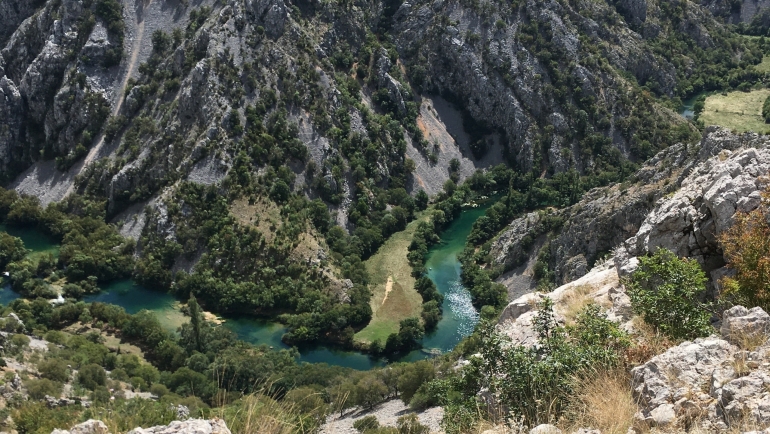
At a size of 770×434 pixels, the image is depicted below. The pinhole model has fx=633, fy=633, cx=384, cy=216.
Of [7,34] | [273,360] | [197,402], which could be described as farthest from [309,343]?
[7,34]

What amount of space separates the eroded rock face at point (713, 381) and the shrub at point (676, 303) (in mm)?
1789

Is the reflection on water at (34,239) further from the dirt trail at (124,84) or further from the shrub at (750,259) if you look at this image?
the shrub at (750,259)

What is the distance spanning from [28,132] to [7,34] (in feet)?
89.3

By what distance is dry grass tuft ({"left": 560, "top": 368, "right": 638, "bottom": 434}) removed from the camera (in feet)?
62.5

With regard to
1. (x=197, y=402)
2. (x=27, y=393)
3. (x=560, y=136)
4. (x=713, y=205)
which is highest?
(x=713, y=205)

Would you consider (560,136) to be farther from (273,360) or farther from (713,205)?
(713,205)

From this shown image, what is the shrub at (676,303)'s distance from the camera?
890 inches

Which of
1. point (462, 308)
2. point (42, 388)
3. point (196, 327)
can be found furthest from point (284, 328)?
point (42, 388)

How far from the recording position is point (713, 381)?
1852cm

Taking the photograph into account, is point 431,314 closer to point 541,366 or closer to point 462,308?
point 462,308

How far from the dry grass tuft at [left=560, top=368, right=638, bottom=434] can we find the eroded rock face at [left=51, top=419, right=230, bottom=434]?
34.8 feet

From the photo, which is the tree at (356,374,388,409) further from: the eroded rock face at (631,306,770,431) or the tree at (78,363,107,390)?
the eroded rock face at (631,306,770,431)

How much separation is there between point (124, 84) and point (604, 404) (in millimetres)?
130024

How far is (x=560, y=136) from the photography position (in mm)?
140500
